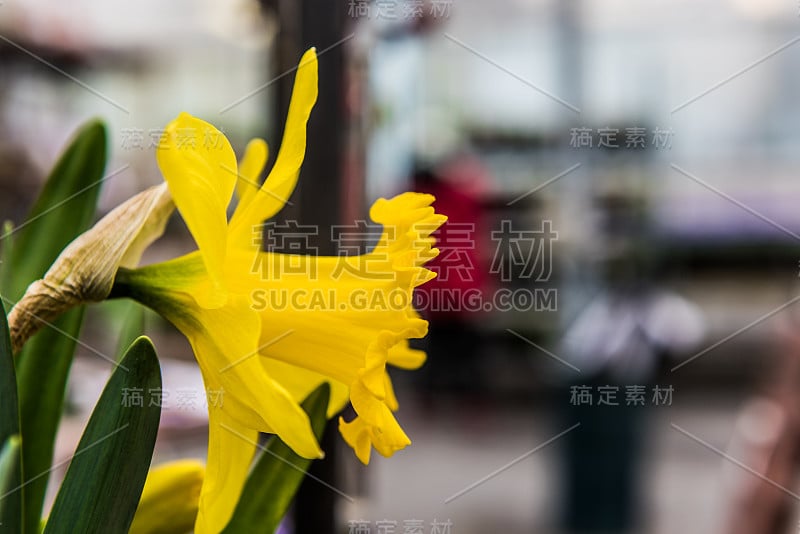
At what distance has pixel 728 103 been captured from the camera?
341 cm

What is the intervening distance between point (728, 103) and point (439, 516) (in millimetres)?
2236

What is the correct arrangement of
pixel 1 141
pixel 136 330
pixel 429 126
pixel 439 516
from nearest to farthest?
pixel 136 330, pixel 1 141, pixel 439 516, pixel 429 126

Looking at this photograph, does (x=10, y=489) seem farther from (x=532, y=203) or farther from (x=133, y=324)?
(x=532, y=203)

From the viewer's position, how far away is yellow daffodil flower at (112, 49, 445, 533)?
28cm

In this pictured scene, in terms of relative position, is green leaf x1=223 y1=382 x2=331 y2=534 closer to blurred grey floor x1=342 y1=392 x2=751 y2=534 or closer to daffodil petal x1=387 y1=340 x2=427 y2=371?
daffodil petal x1=387 y1=340 x2=427 y2=371

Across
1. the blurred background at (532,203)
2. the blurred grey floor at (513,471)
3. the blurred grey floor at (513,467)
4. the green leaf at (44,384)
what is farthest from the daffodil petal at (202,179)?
the blurred grey floor at (513,471)

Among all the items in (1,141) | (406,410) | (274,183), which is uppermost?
(1,141)

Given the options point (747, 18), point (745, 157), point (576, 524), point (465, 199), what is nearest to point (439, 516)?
point (576, 524)

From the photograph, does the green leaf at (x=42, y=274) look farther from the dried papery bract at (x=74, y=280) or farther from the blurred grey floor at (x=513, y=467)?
the blurred grey floor at (x=513, y=467)

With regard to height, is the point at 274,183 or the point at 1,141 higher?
the point at 1,141

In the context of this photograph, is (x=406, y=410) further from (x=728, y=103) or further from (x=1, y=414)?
(x=1, y=414)

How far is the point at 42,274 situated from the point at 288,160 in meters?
0.15

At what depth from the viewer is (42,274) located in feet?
1.23

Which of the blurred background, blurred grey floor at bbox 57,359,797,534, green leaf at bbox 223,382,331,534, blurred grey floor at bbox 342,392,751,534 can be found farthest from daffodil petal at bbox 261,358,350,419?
blurred grey floor at bbox 342,392,751,534
